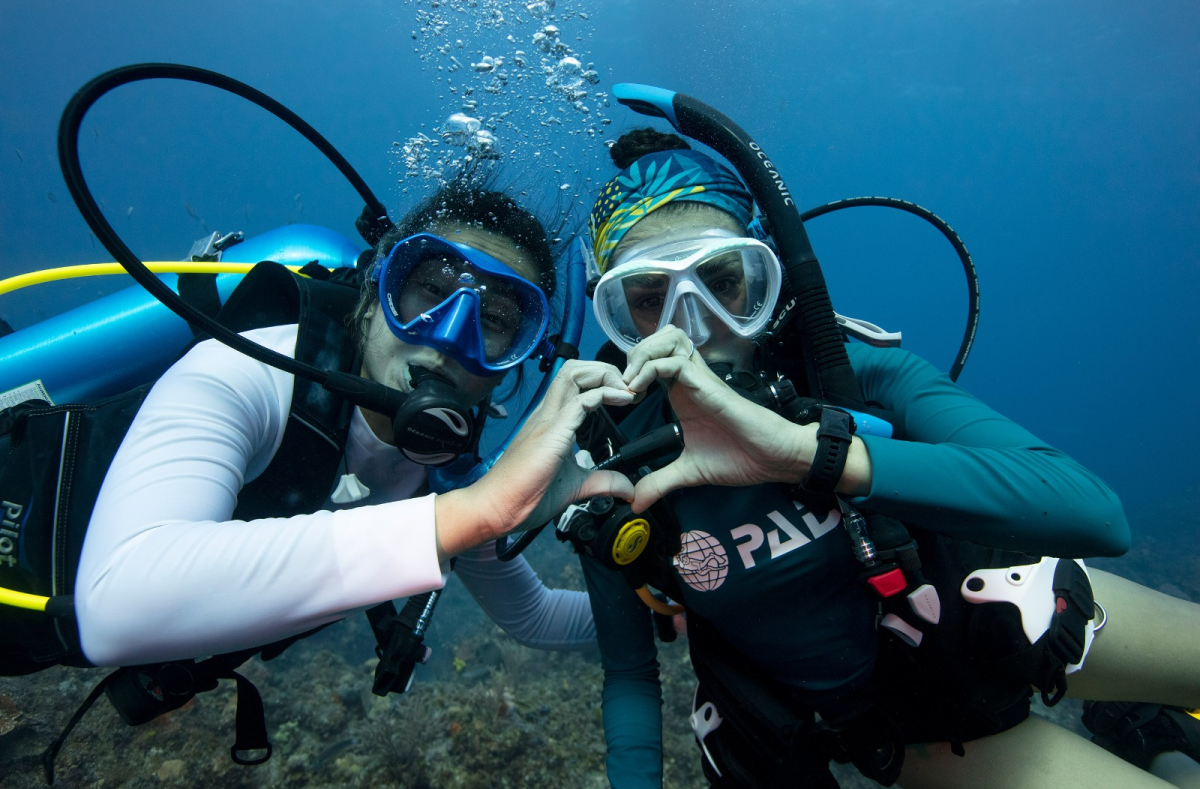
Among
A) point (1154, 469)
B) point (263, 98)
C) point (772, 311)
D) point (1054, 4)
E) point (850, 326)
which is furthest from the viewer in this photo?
point (1154, 469)

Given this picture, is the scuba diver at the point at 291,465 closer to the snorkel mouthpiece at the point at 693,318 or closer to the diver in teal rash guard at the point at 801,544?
the diver in teal rash guard at the point at 801,544

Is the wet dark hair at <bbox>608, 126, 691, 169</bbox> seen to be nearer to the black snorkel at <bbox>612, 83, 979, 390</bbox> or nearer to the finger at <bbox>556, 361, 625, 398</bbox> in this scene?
the black snorkel at <bbox>612, 83, 979, 390</bbox>

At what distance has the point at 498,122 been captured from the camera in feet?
18.7

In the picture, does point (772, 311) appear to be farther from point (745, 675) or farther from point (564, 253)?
point (745, 675)

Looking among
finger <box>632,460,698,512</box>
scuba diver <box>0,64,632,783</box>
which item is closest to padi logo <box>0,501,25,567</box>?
scuba diver <box>0,64,632,783</box>

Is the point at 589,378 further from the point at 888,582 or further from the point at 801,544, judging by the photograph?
the point at 888,582

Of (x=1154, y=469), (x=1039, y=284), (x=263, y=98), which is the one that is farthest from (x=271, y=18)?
(x=1039, y=284)

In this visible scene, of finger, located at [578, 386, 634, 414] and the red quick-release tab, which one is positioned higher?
finger, located at [578, 386, 634, 414]

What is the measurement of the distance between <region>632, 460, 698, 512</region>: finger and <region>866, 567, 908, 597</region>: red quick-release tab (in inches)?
29.9

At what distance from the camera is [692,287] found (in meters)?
2.08

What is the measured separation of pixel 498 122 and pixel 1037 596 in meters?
6.07

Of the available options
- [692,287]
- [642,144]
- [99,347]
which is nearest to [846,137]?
[642,144]

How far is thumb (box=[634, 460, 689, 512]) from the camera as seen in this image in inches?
73.0

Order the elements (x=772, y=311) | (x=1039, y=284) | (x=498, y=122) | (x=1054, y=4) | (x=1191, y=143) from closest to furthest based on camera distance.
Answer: (x=772, y=311) < (x=498, y=122) < (x=1054, y=4) < (x=1191, y=143) < (x=1039, y=284)
